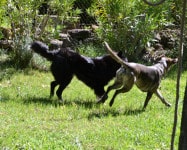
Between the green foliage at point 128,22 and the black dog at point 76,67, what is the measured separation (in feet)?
12.1

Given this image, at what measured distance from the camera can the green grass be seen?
5391mm

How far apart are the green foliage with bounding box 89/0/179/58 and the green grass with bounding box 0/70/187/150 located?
2.90 m

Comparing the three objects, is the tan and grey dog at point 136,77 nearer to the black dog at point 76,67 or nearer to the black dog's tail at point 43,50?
the black dog at point 76,67

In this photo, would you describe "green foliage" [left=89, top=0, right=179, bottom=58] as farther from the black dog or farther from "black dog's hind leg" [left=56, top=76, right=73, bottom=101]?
"black dog's hind leg" [left=56, top=76, right=73, bottom=101]

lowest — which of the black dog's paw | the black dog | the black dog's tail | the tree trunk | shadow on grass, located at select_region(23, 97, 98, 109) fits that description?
shadow on grass, located at select_region(23, 97, 98, 109)

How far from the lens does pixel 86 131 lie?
5930 mm

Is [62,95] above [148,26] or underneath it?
underneath

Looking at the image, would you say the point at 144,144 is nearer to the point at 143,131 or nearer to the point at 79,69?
the point at 143,131

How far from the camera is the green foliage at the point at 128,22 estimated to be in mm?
12000

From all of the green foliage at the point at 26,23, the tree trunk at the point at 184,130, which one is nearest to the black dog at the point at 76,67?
the green foliage at the point at 26,23

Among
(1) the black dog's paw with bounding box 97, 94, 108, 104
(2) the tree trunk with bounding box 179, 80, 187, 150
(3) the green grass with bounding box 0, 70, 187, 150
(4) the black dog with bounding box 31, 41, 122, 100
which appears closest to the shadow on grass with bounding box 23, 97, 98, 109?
(3) the green grass with bounding box 0, 70, 187, 150

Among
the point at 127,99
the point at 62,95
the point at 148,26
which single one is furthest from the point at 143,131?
the point at 148,26

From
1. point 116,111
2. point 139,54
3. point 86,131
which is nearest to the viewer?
point 86,131

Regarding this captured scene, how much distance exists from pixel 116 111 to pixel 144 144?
1.98 m
